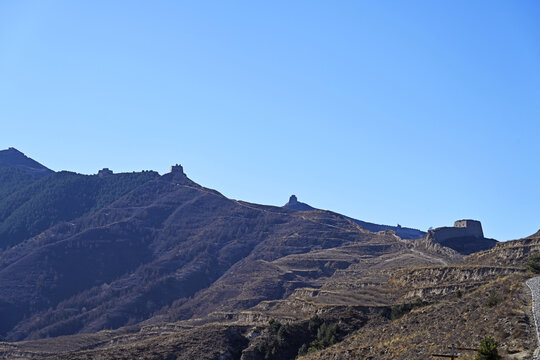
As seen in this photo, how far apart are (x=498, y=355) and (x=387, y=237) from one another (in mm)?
137613

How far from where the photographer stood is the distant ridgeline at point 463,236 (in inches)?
5234

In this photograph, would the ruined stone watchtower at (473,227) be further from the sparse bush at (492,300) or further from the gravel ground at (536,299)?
the sparse bush at (492,300)

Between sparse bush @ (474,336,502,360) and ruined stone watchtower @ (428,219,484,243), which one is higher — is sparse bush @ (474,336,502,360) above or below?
below

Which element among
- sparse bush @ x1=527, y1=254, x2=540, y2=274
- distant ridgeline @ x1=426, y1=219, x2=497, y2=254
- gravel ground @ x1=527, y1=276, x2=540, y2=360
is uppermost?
distant ridgeline @ x1=426, y1=219, x2=497, y2=254

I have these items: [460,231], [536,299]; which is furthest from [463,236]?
[536,299]

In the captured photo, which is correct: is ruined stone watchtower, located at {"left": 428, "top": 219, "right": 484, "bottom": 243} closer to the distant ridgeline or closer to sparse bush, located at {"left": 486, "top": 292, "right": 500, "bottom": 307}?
the distant ridgeline

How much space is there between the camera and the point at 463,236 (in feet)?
457

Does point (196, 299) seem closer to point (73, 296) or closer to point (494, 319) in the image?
point (73, 296)

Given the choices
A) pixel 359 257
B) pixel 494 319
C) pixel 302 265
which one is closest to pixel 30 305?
pixel 302 265

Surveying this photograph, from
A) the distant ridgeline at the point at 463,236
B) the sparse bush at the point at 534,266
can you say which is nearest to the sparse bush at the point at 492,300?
the sparse bush at the point at 534,266

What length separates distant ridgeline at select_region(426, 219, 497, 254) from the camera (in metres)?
133

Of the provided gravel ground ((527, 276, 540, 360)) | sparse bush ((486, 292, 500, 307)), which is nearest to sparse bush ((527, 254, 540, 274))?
gravel ground ((527, 276, 540, 360))

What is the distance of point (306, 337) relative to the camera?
67875 millimetres

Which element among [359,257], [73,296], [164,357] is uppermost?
[359,257]
